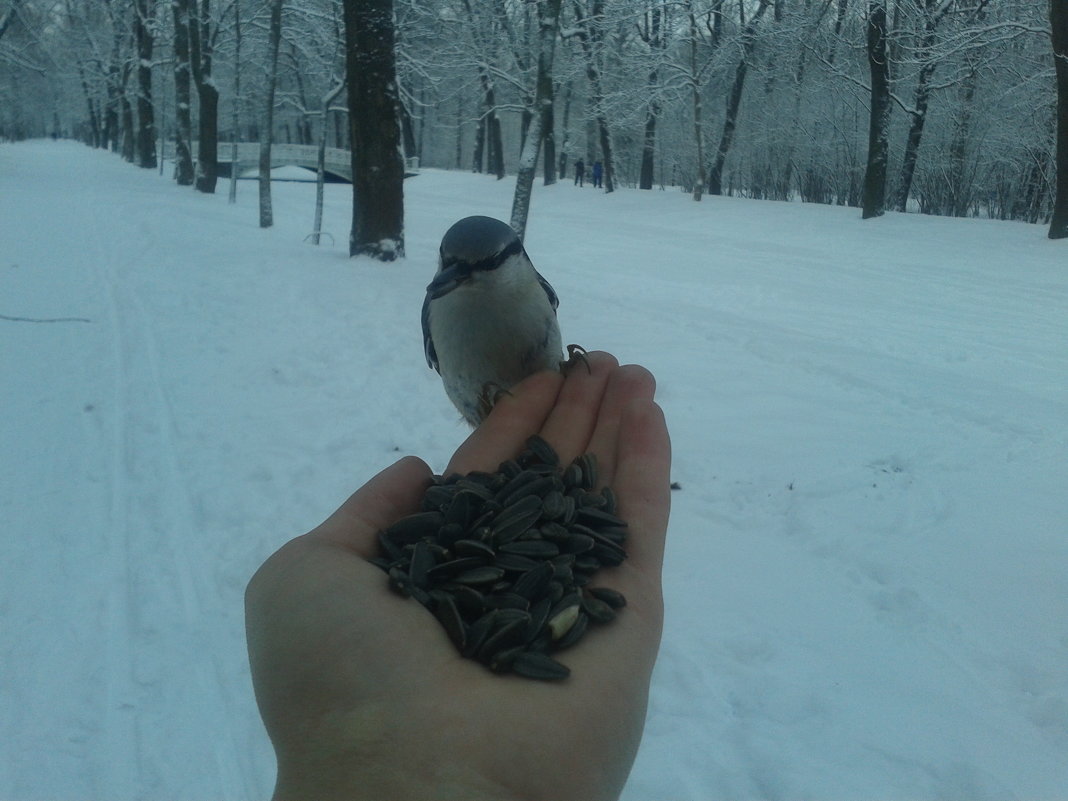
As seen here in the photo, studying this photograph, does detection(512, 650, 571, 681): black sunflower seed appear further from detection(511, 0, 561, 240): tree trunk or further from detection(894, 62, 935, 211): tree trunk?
detection(894, 62, 935, 211): tree trunk

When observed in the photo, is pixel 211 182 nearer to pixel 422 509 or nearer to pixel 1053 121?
pixel 1053 121

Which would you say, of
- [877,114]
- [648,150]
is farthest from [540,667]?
[648,150]

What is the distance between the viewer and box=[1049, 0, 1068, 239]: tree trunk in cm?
1231

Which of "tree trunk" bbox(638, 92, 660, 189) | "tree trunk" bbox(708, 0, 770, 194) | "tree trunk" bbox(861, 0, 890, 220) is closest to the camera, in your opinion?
"tree trunk" bbox(861, 0, 890, 220)

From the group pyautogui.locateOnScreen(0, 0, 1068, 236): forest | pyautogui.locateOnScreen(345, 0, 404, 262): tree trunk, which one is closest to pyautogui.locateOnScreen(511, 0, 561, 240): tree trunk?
pyautogui.locateOnScreen(0, 0, 1068, 236): forest

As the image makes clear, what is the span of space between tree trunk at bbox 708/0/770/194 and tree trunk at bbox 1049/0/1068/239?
10.9 m

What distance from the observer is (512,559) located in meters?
1.94

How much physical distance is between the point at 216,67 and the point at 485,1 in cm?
1433

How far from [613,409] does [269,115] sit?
13456 millimetres

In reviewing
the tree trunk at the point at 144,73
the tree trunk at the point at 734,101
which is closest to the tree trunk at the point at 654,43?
the tree trunk at the point at 734,101

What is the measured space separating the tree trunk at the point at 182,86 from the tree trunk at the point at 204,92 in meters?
0.38

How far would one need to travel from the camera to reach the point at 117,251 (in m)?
11.8

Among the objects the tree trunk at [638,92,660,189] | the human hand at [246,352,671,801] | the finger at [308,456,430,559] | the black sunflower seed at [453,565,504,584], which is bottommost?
the human hand at [246,352,671,801]

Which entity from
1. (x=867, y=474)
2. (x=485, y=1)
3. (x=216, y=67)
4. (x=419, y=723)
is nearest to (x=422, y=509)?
(x=419, y=723)
